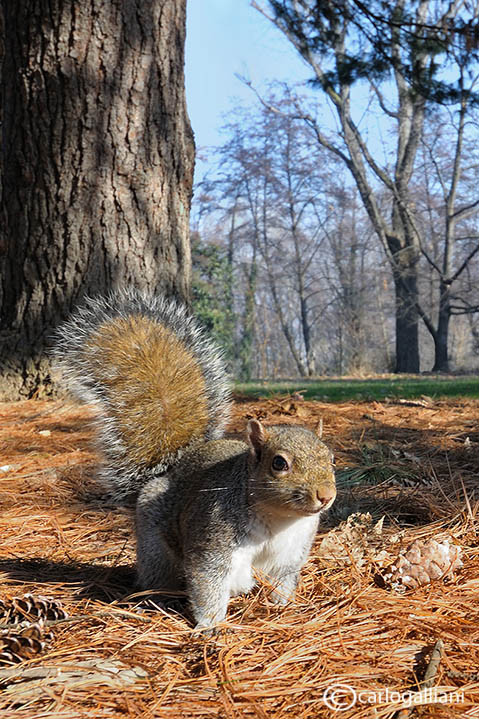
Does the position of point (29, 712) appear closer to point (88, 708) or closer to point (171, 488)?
point (88, 708)

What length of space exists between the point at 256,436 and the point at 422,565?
0.48 metres

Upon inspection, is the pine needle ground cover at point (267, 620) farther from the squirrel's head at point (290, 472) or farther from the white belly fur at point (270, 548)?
the squirrel's head at point (290, 472)

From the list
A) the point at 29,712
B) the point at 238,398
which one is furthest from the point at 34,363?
the point at 29,712

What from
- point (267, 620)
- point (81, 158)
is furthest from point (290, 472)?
point (81, 158)

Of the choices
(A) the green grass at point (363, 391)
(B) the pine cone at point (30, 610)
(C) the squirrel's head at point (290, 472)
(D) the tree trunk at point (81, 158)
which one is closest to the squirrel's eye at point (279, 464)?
(C) the squirrel's head at point (290, 472)

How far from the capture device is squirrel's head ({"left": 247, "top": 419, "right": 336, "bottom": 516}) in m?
1.25

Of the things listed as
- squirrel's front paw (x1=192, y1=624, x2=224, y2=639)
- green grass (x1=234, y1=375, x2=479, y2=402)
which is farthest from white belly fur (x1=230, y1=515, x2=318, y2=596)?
green grass (x1=234, y1=375, x2=479, y2=402)

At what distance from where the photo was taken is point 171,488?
153 centimetres

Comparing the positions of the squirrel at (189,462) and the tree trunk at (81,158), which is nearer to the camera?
the squirrel at (189,462)

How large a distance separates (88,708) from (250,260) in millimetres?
19912

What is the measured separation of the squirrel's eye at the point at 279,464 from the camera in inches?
51.4

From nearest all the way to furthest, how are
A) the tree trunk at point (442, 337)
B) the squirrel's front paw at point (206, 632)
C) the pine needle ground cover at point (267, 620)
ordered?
the pine needle ground cover at point (267, 620)
the squirrel's front paw at point (206, 632)
the tree trunk at point (442, 337)

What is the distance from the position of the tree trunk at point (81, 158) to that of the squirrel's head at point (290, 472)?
2.23m

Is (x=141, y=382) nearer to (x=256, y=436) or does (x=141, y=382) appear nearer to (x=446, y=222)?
(x=256, y=436)
